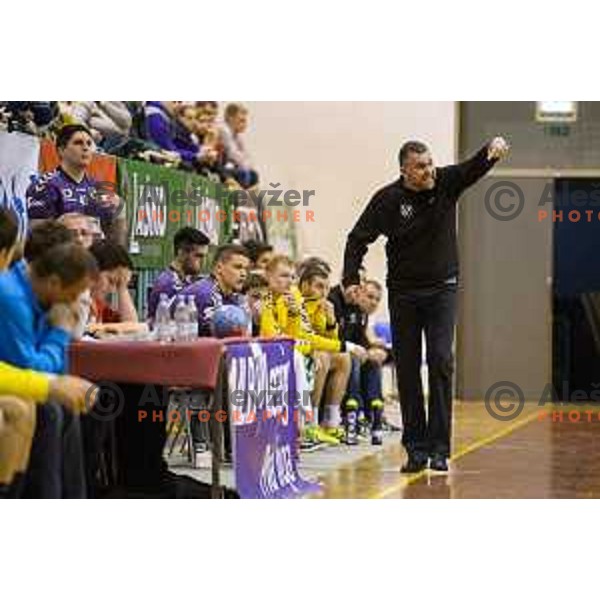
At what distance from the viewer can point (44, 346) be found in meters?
5.59

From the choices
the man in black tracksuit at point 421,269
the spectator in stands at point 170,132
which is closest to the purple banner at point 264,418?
the man in black tracksuit at point 421,269

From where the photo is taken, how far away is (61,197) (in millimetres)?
5895

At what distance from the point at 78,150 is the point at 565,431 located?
2.18 metres

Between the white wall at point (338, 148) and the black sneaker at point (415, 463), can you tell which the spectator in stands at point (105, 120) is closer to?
the white wall at point (338, 148)

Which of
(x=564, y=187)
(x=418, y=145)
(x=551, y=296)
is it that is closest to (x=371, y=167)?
(x=418, y=145)

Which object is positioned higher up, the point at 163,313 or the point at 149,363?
the point at 163,313

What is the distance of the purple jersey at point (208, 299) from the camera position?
237 inches

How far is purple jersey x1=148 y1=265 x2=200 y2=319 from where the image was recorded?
5.98 meters

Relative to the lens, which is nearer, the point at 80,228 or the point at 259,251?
the point at 80,228


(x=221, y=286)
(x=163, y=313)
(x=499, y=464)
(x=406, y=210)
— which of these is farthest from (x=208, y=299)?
(x=499, y=464)

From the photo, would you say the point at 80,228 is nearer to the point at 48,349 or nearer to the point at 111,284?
the point at 111,284

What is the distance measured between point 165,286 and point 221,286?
23 centimetres

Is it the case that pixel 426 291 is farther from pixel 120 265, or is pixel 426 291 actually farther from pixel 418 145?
pixel 120 265

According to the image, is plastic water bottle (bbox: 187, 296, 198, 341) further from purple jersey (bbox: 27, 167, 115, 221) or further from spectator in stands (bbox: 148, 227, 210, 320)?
purple jersey (bbox: 27, 167, 115, 221)
